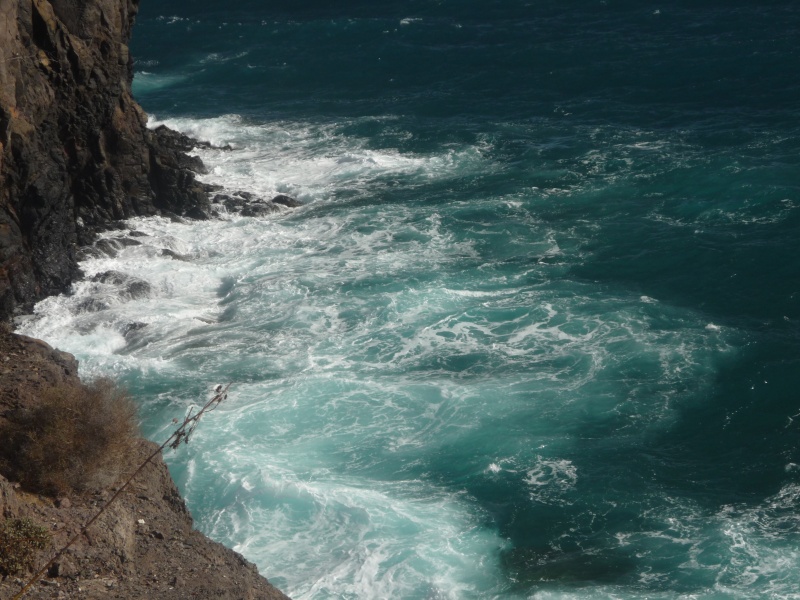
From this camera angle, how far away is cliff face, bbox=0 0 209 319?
31.9 meters

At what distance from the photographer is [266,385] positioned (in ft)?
94.9

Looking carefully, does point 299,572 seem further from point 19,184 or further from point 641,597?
point 19,184

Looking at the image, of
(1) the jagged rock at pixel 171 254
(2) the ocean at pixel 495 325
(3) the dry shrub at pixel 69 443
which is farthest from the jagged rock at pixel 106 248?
(3) the dry shrub at pixel 69 443

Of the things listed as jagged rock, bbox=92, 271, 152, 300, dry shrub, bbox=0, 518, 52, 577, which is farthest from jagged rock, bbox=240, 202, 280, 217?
dry shrub, bbox=0, 518, 52, 577

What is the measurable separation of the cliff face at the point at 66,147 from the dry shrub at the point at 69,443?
15.1 metres

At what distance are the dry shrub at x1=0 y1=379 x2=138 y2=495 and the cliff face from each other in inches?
593

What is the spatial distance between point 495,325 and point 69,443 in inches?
677

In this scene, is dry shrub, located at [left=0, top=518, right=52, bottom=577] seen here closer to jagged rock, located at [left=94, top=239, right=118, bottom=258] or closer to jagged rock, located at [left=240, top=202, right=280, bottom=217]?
jagged rock, located at [left=94, top=239, right=118, bottom=258]

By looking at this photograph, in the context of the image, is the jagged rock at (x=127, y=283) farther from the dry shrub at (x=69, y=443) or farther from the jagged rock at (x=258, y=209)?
the dry shrub at (x=69, y=443)

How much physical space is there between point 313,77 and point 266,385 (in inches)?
1413

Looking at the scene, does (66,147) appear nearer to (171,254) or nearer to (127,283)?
(171,254)

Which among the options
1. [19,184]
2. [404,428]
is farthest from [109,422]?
[19,184]

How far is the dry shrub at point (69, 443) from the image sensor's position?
17469mm

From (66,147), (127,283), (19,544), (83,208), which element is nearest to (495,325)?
(127,283)
